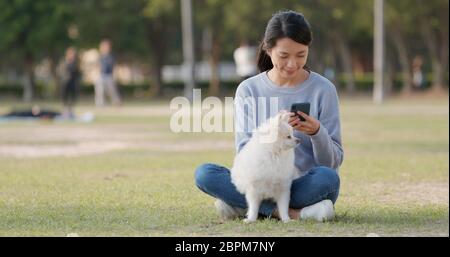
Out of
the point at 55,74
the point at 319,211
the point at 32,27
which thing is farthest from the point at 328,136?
the point at 55,74

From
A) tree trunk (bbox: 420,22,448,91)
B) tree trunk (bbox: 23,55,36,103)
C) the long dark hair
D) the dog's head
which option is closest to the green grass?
the dog's head

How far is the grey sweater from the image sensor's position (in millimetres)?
8195

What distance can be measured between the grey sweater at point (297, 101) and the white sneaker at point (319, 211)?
0.33 metres

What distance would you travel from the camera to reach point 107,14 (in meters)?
49.8

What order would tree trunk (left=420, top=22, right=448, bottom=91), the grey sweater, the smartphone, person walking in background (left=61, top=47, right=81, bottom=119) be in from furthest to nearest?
tree trunk (left=420, top=22, right=448, bottom=91) → person walking in background (left=61, top=47, right=81, bottom=119) → the grey sweater → the smartphone

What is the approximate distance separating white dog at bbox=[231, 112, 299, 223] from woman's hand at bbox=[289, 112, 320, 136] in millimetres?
53

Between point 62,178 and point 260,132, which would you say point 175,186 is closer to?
point 62,178

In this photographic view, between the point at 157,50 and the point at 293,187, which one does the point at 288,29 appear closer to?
the point at 293,187

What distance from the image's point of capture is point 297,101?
26.9ft

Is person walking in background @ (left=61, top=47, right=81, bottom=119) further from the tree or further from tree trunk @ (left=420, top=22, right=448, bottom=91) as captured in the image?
tree trunk @ (left=420, top=22, right=448, bottom=91)

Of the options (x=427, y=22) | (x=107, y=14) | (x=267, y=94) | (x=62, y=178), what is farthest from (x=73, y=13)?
(x=267, y=94)
